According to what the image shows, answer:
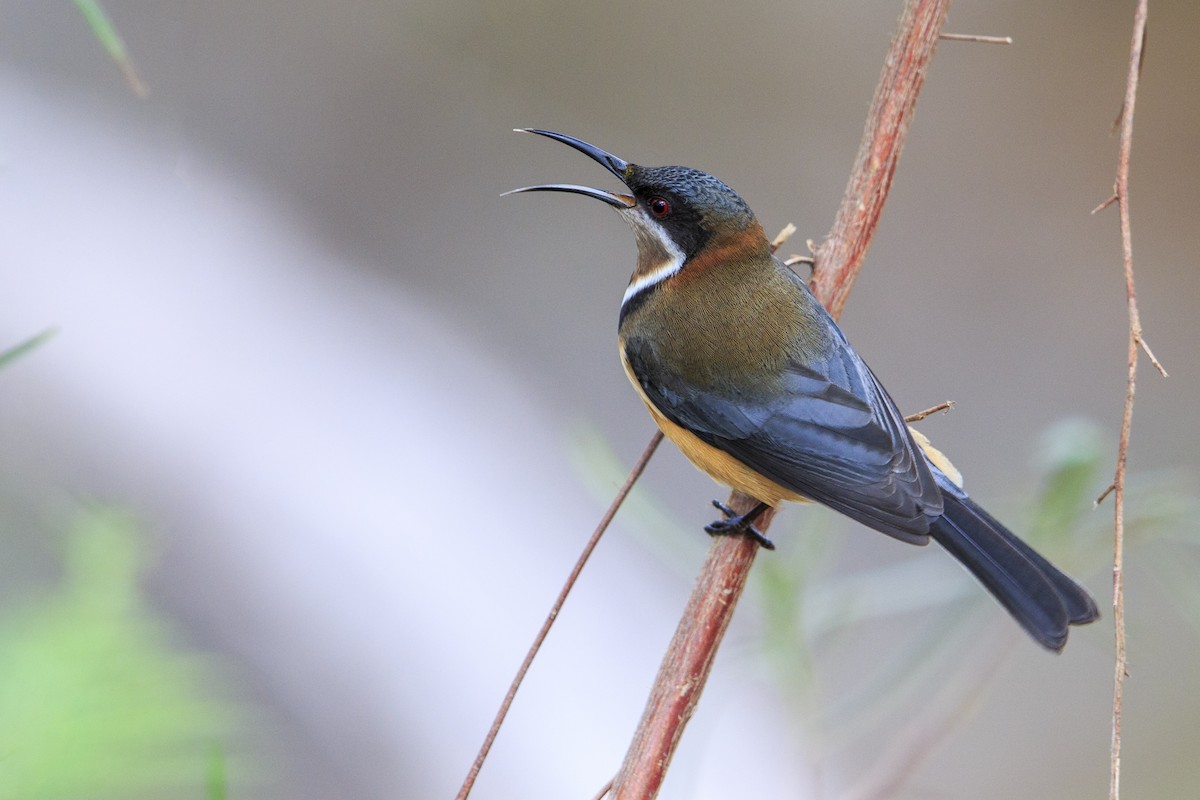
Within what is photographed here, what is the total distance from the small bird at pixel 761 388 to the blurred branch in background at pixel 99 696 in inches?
44.4

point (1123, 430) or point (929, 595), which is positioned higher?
point (1123, 430)

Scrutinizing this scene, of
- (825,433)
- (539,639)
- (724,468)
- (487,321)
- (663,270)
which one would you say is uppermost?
(663,270)

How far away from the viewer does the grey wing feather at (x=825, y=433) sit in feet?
8.77

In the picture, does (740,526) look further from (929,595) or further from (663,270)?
(663,270)

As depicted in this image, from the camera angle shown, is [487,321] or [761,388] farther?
[487,321]

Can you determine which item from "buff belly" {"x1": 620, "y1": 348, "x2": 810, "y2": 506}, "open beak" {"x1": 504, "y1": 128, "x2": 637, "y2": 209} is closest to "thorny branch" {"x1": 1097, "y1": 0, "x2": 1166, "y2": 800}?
"buff belly" {"x1": 620, "y1": 348, "x2": 810, "y2": 506}

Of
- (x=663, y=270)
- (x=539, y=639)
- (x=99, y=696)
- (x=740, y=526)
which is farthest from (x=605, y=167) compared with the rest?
(x=99, y=696)

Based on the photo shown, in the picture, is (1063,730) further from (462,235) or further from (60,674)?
(60,674)

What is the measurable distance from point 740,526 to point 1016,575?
1.86 ft

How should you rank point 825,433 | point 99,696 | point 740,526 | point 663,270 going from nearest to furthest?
1. point 99,696
2. point 740,526
3. point 825,433
4. point 663,270

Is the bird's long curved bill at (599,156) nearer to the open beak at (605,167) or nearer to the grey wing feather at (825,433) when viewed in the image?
the open beak at (605,167)

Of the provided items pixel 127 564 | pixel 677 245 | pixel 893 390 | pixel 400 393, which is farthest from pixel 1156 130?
pixel 127 564

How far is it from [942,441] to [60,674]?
5.39m

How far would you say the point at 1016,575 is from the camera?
2.47 metres
